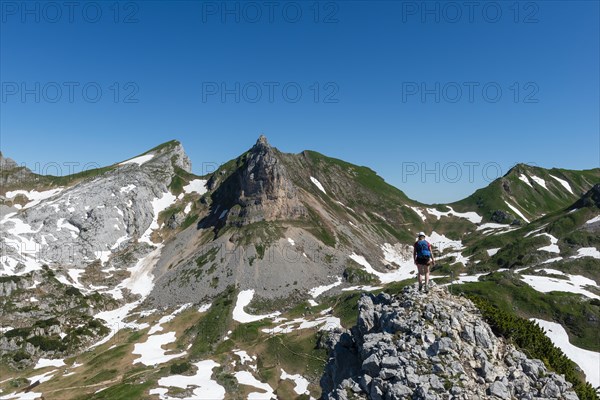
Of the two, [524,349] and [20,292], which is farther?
[20,292]

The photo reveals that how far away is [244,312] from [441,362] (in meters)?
101

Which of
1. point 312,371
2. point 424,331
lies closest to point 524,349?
point 424,331

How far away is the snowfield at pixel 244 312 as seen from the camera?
364 ft

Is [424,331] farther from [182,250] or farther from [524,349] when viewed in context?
[182,250]

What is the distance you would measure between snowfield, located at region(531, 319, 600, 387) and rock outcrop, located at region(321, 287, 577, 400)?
49.6 m

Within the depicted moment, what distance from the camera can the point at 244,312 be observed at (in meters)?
115

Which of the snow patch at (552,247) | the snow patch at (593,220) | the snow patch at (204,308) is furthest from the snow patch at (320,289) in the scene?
the snow patch at (593,220)

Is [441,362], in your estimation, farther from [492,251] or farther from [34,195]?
[34,195]

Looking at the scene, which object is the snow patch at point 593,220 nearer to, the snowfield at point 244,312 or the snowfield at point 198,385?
the snowfield at point 244,312

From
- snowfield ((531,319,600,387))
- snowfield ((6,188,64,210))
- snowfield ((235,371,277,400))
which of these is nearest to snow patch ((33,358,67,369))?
snowfield ((235,371,277,400))

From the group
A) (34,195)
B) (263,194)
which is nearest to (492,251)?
(263,194)

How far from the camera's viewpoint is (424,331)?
22406 mm

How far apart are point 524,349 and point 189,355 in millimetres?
87861

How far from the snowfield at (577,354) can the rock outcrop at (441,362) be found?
4958cm
